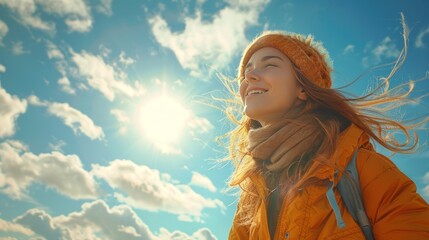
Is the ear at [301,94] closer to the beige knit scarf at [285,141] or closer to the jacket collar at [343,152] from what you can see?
the beige knit scarf at [285,141]

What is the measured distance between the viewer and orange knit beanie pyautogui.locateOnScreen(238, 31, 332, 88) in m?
4.31

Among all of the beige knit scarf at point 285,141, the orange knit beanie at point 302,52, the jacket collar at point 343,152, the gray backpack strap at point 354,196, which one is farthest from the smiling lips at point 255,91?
the gray backpack strap at point 354,196

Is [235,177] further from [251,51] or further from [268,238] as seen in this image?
[251,51]

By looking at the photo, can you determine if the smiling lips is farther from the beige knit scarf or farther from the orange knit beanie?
the orange knit beanie

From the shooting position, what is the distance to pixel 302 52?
Result: 438cm

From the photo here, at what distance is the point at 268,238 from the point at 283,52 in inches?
99.3

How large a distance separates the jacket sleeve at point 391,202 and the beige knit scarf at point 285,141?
0.66 metres

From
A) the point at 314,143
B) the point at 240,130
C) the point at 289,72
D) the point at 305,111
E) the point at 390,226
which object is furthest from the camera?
the point at 240,130

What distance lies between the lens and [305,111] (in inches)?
150

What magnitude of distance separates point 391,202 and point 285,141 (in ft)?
3.74

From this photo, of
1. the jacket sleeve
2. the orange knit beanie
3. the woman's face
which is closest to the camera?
the jacket sleeve

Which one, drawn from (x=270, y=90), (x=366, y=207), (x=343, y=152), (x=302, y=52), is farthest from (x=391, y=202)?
(x=302, y=52)

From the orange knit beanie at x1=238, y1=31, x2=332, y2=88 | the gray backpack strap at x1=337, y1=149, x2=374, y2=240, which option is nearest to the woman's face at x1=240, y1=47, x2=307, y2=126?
the orange knit beanie at x1=238, y1=31, x2=332, y2=88

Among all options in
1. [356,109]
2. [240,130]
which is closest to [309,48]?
[356,109]
